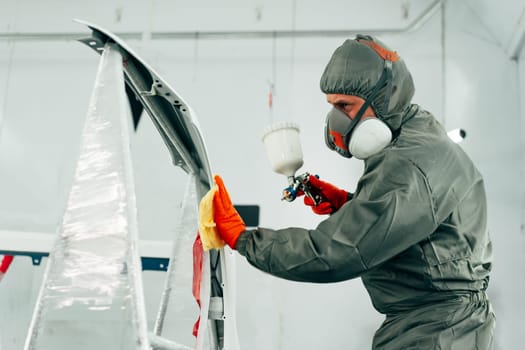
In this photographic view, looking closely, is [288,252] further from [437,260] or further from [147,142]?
[147,142]

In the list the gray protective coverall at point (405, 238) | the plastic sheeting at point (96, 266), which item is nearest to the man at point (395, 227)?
the gray protective coverall at point (405, 238)

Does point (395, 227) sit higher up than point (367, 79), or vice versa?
point (367, 79)

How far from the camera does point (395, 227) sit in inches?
54.4

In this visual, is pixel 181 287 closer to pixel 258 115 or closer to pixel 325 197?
pixel 325 197

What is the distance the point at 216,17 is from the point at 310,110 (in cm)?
90

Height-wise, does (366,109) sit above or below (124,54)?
below

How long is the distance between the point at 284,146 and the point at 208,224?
407 millimetres

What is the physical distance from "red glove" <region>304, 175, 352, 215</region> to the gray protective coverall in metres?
0.42

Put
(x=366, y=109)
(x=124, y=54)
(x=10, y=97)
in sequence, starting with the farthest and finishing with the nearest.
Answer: (x=10, y=97) → (x=366, y=109) → (x=124, y=54)

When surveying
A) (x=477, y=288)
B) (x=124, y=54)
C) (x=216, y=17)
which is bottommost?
(x=477, y=288)

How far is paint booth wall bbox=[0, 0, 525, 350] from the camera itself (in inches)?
127

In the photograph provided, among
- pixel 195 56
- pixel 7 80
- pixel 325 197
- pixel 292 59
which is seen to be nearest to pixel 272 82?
pixel 292 59

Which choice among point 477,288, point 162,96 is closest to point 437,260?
point 477,288

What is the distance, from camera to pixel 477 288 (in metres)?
1.54
